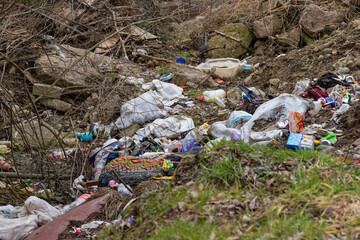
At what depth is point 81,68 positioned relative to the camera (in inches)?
281

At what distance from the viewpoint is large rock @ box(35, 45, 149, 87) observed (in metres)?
6.54

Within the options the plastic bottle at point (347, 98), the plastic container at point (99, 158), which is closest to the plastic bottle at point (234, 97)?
the plastic bottle at point (347, 98)

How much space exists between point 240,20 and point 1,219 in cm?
832

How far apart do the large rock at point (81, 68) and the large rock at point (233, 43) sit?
2.33m

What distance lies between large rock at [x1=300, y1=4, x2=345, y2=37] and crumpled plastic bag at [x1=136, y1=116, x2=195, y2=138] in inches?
176

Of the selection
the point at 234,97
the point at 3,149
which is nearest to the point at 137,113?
the point at 234,97

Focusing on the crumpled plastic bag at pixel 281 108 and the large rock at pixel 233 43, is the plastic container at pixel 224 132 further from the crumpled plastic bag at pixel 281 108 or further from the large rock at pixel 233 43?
the large rock at pixel 233 43

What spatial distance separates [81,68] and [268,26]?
479cm

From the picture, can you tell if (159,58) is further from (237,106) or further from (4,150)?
(4,150)

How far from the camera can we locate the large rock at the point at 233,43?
9.66 meters

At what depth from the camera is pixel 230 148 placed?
9.53 feet

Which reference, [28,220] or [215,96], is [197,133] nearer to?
[215,96]

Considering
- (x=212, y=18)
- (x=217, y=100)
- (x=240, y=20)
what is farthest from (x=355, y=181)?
(x=212, y=18)

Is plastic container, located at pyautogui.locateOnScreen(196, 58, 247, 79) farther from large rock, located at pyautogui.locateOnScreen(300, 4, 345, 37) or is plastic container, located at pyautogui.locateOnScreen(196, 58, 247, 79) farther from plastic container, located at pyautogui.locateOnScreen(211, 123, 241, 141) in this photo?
plastic container, located at pyautogui.locateOnScreen(211, 123, 241, 141)
